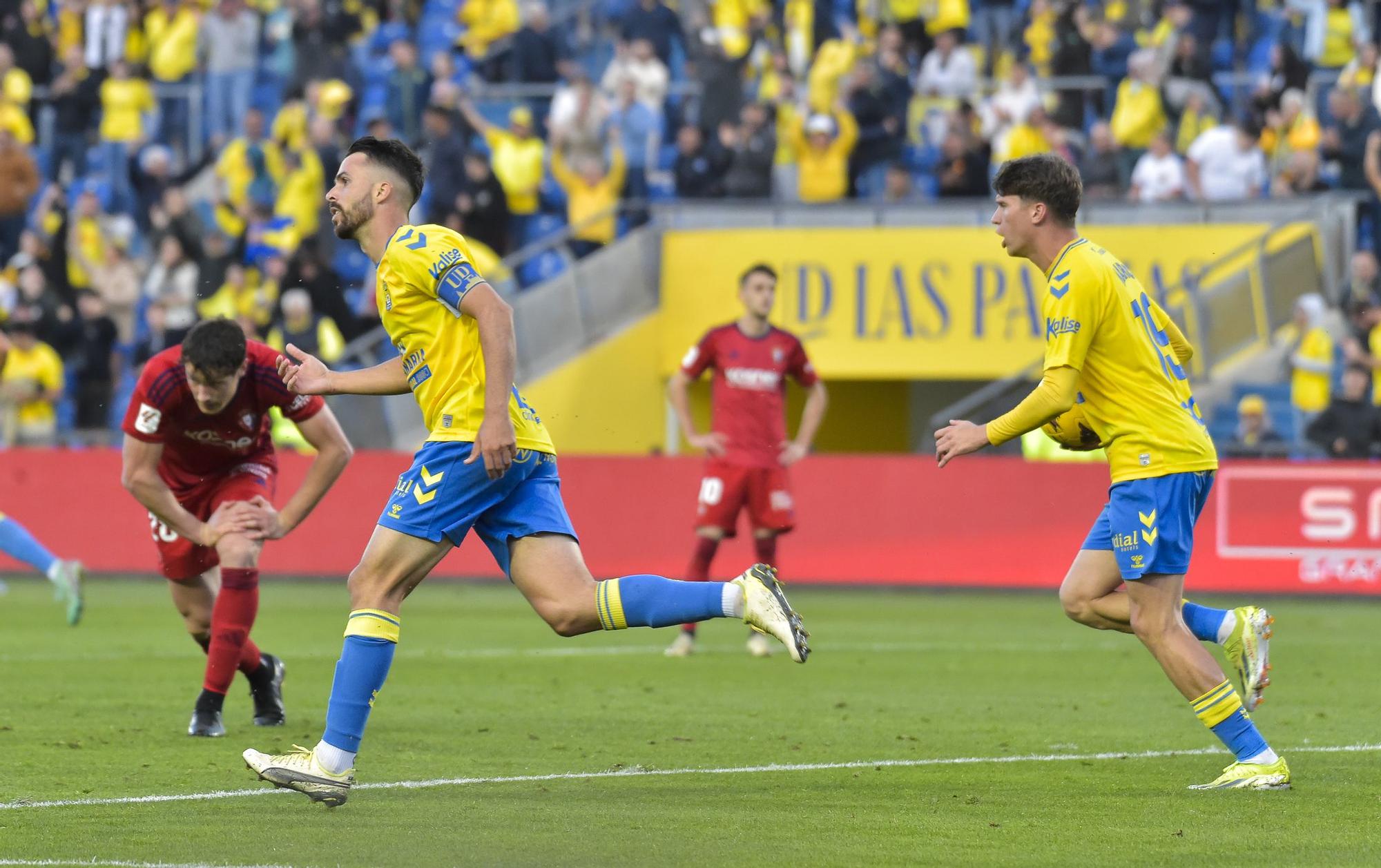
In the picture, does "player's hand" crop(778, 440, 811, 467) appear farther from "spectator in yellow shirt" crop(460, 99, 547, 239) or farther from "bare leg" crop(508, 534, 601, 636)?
"spectator in yellow shirt" crop(460, 99, 547, 239)

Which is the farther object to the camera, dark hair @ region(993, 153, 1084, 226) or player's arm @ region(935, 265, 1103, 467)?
dark hair @ region(993, 153, 1084, 226)

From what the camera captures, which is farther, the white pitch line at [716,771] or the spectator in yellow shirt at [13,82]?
the spectator in yellow shirt at [13,82]

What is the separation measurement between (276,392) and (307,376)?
6.67 ft

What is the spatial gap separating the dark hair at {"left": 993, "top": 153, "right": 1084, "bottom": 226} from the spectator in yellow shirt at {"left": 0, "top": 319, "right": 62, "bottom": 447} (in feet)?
52.4

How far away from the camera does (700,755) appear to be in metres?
8.57

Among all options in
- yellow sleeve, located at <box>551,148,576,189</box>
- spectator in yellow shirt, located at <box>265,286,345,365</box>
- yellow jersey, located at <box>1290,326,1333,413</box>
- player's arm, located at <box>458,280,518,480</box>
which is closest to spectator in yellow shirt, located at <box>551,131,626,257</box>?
yellow sleeve, located at <box>551,148,576,189</box>

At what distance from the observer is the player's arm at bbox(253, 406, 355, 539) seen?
→ 9109 mm

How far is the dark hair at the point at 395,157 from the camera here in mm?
7242

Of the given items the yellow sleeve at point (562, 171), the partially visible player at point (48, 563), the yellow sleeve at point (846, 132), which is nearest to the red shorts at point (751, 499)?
the partially visible player at point (48, 563)

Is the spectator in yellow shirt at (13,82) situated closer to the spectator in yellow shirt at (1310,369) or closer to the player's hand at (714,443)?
the player's hand at (714,443)

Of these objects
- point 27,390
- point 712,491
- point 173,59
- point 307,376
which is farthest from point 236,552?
point 173,59

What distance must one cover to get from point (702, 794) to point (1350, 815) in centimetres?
218

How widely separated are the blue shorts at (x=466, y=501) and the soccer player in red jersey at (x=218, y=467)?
197 cm

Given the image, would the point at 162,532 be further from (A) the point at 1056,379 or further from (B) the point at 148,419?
(A) the point at 1056,379
